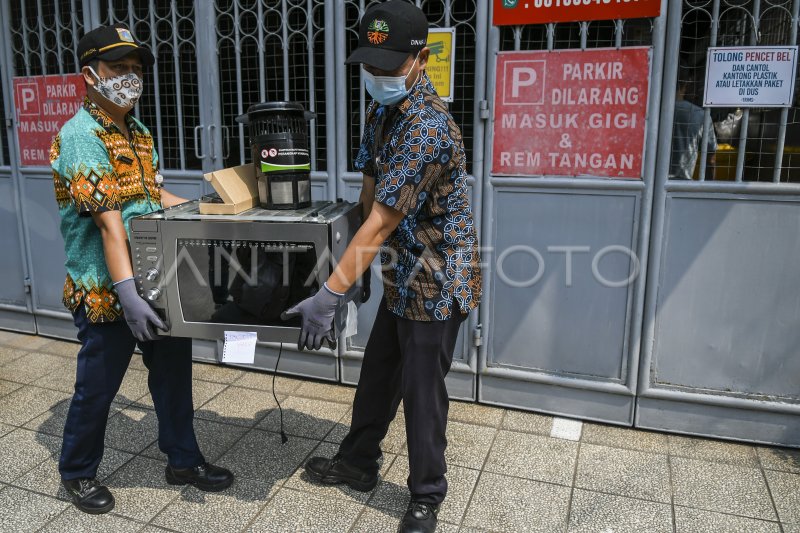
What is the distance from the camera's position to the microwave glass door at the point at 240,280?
249 centimetres

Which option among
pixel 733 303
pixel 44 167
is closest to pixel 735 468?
pixel 733 303

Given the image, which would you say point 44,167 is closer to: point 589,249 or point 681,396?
point 589,249

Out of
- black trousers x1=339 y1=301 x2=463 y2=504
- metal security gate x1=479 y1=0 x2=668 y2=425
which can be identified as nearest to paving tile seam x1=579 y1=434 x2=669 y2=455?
metal security gate x1=479 y1=0 x2=668 y2=425

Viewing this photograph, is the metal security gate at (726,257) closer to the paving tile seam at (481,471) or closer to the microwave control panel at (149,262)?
the paving tile seam at (481,471)

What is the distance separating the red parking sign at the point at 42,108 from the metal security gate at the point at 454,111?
6.55 ft

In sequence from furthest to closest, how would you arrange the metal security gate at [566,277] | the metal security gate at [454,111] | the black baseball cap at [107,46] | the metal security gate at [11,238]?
the metal security gate at [11,238] < the metal security gate at [454,111] < the metal security gate at [566,277] < the black baseball cap at [107,46]

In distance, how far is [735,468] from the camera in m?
3.29

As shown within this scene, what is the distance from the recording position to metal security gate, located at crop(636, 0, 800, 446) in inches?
130

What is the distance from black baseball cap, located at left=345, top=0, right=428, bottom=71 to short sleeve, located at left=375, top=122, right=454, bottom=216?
27 centimetres

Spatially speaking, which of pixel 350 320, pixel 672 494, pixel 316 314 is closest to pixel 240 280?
pixel 316 314

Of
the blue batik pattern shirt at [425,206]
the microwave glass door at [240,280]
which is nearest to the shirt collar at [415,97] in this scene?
the blue batik pattern shirt at [425,206]

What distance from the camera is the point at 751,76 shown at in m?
3.24

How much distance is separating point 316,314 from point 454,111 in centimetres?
181

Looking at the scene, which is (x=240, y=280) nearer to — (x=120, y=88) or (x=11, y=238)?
(x=120, y=88)
